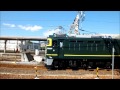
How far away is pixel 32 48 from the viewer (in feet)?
192

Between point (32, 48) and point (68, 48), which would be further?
point (32, 48)

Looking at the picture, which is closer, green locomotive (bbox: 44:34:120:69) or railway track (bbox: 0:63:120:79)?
railway track (bbox: 0:63:120:79)

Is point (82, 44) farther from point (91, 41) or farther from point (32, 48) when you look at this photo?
point (32, 48)

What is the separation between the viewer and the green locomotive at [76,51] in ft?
84.0

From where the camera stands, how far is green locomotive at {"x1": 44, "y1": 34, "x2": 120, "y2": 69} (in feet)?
84.0

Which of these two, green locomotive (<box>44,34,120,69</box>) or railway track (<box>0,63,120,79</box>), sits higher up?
green locomotive (<box>44,34,120,69</box>)

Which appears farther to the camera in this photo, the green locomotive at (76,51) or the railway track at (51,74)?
the green locomotive at (76,51)

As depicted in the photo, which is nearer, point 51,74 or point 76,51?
point 51,74

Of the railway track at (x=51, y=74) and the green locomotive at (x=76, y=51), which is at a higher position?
the green locomotive at (x=76, y=51)

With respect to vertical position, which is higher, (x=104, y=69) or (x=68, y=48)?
(x=68, y=48)

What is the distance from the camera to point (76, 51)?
84.8 ft
